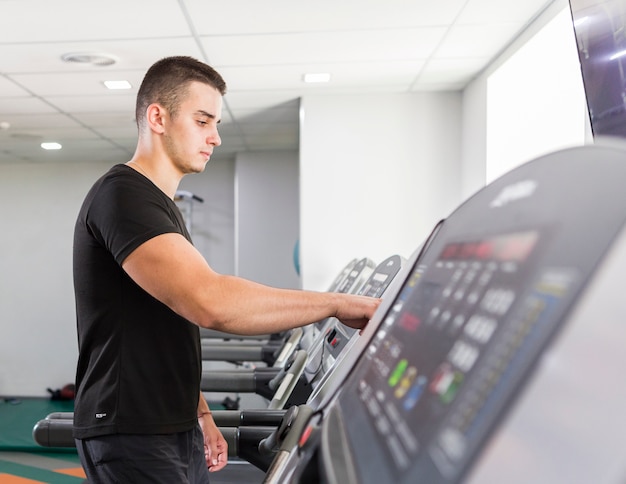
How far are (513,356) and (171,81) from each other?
1293mm

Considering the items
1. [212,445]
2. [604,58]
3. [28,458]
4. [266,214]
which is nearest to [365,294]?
[212,445]

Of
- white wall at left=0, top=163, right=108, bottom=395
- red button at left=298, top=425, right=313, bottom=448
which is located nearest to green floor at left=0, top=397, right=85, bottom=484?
white wall at left=0, top=163, right=108, bottom=395

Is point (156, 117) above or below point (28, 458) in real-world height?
above

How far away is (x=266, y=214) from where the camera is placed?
22.5 ft

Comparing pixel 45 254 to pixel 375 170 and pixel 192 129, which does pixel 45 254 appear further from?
pixel 192 129

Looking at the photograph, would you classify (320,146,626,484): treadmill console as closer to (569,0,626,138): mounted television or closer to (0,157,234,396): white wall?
(569,0,626,138): mounted television

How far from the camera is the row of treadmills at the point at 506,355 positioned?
0.29 m

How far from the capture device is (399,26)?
2943 mm

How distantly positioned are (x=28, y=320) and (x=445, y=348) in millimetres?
7843

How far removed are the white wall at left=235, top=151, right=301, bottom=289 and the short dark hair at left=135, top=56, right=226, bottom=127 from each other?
5.34 m

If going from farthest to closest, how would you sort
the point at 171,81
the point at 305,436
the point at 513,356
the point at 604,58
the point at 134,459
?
the point at 171,81 → the point at 134,459 → the point at 604,58 → the point at 305,436 → the point at 513,356

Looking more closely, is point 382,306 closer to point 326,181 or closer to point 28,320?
point 326,181

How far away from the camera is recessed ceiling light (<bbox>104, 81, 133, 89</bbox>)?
376cm

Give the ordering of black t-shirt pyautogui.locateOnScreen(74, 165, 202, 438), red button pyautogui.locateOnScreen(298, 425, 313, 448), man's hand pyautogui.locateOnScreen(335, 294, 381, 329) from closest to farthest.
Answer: red button pyautogui.locateOnScreen(298, 425, 313, 448) → man's hand pyautogui.locateOnScreen(335, 294, 381, 329) → black t-shirt pyautogui.locateOnScreen(74, 165, 202, 438)
